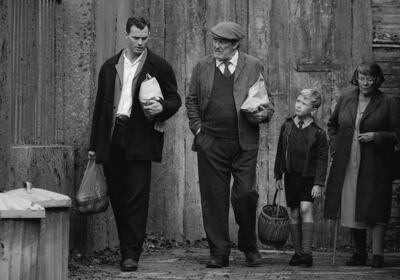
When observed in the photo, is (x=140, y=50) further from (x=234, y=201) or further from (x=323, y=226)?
(x=323, y=226)

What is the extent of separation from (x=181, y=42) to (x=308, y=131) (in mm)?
2228

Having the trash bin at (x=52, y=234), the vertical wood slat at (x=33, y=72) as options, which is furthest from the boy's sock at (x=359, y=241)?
the trash bin at (x=52, y=234)

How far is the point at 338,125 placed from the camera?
10.1 metres

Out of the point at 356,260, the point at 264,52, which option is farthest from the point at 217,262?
the point at 264,52

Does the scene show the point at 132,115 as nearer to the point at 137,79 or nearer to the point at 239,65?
the point at 137,79

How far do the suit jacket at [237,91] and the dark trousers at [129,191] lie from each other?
0.66 meters

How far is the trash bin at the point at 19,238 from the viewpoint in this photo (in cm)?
642

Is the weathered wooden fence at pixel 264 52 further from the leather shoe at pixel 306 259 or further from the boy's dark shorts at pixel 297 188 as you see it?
the leather shoe at pixel 306 259

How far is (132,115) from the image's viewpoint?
30.2 feet

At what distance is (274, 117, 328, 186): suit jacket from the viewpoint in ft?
31.3

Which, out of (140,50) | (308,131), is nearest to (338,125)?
(308,131)

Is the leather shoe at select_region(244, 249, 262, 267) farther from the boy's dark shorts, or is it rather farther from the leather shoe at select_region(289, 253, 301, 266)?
the boy's dark shorts

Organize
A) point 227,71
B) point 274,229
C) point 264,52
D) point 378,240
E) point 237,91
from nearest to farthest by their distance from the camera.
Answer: point 237,91
point 227,71
point 274,229
point 378,240
point 264,52

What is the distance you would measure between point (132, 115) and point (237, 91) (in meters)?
0.93
